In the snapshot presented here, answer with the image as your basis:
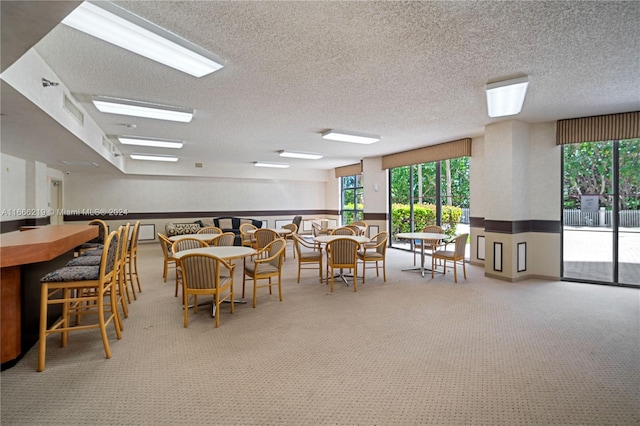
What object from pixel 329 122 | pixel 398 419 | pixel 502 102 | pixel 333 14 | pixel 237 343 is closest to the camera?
pixel 398 419

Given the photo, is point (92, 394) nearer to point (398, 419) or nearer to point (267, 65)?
point (398, 419)

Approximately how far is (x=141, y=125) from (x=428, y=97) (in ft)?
15.4

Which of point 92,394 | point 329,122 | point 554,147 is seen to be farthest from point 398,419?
point 554,147

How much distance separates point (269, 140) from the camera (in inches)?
259

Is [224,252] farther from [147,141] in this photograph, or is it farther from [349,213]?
[349,213]

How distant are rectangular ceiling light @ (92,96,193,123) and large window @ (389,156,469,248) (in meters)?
5.76

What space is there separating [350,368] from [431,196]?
604 centimetres

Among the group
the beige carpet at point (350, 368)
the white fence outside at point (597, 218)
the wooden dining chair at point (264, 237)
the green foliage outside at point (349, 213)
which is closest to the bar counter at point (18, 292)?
the beige carpet at point (350, 368)

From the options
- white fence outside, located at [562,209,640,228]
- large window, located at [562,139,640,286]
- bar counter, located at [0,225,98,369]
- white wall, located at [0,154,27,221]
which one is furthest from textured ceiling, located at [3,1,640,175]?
white wall, located at [0,154,27,221]

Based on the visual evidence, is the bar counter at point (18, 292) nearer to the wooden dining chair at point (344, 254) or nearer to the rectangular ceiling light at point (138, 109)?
the rectangular ceiling light at point (138, 109)

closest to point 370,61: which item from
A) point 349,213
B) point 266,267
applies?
point 266,267

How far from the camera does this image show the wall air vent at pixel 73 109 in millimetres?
3670

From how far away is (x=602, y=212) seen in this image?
16.0 ft

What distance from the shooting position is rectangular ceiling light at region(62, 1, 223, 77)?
2.14m
